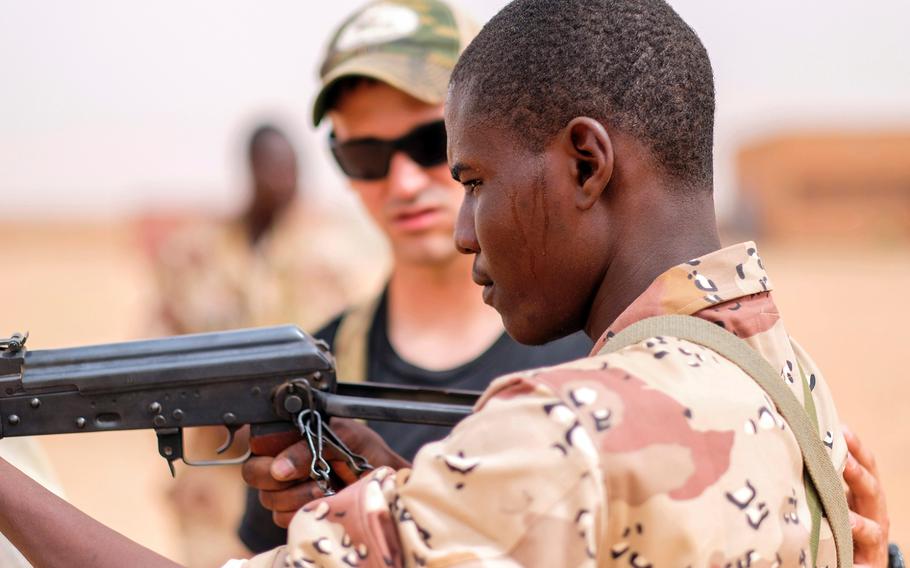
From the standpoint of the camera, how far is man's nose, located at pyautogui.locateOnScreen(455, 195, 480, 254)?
228 cm

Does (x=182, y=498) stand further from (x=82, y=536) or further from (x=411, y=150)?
(x=82, y=536)

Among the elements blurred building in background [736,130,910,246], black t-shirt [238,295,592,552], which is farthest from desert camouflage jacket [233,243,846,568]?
blurred building in background [736,130,910,246]

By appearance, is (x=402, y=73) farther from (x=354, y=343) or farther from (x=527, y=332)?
(x=527, y=332)

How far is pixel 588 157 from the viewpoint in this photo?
6.99ft

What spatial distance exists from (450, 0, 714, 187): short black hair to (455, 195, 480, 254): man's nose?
0.57ft

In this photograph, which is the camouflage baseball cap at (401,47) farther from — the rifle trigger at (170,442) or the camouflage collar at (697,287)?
the camouflage collar at (697,287)

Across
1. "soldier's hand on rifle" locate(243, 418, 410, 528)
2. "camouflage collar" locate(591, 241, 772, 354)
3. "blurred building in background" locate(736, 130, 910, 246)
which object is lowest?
"blurred building in background" locate(736, 130, 910, 246)

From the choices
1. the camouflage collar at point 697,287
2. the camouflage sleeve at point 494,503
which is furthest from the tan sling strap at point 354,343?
the camouflage sleeve at point 494,503

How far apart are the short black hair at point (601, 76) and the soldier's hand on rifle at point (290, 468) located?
0.99 m

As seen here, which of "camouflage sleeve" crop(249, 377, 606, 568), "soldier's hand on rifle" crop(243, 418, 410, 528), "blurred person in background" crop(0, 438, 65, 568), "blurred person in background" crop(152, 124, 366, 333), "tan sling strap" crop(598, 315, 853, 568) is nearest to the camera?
"camouflage sleeve" crop(249, 377, 606, 568)

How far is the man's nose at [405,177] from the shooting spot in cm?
389

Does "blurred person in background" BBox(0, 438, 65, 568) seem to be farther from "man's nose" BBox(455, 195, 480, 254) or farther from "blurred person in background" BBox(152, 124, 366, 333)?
"blurred person in background" BBox(152, 124, 366, 333)

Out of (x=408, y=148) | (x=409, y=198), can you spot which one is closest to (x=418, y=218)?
(x=409, y=198)

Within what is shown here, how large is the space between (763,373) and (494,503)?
1.72ft
